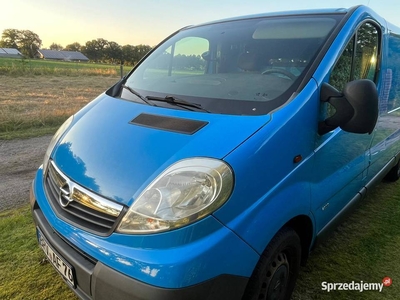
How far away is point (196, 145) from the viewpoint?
146cm

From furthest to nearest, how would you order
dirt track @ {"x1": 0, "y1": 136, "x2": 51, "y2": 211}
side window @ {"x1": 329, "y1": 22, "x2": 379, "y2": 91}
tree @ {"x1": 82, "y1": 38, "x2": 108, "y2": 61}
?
tree @ {"x1": 82, "y1": 38, "x2": 108, "y2": 61}, dirt track @ {"x1": 0, "y1": 136, "x2": 51, "y2": 211}, side window @ {"x1": 329, "y1": 22, "x2": 379, "y2": 91}

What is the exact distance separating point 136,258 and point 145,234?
10 cm

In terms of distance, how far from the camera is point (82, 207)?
150 centimetres

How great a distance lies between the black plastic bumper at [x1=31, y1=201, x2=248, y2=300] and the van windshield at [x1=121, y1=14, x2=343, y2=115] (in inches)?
34.9

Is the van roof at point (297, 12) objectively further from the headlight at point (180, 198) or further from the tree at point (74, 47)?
the tree at point (74, 47)

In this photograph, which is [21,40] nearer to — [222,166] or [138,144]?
[138,144]

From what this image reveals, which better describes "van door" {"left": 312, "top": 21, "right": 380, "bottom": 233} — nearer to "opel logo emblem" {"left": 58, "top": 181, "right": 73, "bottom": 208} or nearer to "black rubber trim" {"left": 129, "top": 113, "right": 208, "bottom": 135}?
"black rubber trim" {"left": 129, "top": 113, "right": 208, "bottom": 135}

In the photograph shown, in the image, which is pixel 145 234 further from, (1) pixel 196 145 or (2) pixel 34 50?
(2) pixel 34 50

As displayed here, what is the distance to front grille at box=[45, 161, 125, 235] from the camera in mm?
1389

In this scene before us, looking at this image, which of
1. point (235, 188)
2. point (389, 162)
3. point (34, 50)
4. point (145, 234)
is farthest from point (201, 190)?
point (34, 50)

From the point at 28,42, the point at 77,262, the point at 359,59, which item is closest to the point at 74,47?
the point at 28,42

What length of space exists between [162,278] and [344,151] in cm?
155

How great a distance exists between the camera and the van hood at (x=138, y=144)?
4.65ft

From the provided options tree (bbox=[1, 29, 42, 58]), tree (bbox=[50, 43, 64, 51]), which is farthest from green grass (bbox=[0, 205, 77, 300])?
tree (bbox=[50, 43, 64, 51])
